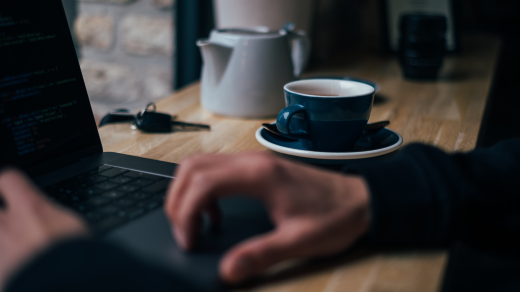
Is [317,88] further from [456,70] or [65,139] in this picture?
[456,70]

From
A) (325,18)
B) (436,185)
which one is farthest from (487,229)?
(325,18)

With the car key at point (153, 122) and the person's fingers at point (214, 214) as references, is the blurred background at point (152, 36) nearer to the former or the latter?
the car key at point (153, 122)

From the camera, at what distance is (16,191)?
1.22 ft

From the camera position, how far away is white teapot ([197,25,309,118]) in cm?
80

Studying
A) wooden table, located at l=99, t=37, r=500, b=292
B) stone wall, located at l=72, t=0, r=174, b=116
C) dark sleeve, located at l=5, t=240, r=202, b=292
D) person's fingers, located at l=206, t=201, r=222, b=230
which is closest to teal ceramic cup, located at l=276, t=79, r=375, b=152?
wooden table, located at l=99, t=37, r=500, b=292

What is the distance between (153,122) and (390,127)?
423mm

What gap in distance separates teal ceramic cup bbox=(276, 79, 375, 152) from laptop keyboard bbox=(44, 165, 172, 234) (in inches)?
7.7

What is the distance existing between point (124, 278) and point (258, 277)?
107 millimetres

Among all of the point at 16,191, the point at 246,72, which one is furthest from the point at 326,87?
the point at 16,191

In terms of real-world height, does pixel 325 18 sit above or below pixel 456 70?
above

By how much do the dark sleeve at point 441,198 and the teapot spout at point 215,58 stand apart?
1.50ft

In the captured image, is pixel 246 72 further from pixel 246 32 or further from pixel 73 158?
pixel 73 158

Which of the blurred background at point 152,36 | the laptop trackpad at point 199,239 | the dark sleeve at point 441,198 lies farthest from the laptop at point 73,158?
the blurred background at point 152,36

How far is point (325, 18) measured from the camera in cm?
161
